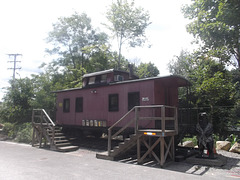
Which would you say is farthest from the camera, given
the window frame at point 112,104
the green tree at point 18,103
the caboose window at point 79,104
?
the green tree at point 18,103

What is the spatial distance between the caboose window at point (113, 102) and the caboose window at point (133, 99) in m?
1.03

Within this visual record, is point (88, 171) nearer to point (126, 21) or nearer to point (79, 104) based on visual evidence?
point (79, 104)

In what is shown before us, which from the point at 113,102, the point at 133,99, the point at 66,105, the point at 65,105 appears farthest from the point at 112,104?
the point at 65,105

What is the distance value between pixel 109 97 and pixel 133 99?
6.00ft

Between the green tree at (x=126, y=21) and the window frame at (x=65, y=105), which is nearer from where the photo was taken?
the window frame at (x=65, y=105)

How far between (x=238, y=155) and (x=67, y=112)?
10.8 m

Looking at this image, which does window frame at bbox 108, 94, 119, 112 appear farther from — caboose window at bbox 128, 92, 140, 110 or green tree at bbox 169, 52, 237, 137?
green tree at bbox 169, 52, 237, 137

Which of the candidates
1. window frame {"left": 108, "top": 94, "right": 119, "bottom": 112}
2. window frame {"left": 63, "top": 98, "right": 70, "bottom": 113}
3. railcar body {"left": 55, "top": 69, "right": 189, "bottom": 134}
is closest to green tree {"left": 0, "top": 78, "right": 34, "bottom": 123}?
window frame {"left": 63, "top": 98, "right": 70, "bottom": 113}

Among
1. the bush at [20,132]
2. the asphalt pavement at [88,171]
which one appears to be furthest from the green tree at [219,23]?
the bush at [20,132]

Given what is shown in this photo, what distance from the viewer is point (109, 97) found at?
12617mm

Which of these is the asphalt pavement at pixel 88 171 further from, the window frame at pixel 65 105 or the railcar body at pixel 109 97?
the window frame at pixel 65 105

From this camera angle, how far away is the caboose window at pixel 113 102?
40.2 ft

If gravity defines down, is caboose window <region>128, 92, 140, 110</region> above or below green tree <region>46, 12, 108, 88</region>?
below

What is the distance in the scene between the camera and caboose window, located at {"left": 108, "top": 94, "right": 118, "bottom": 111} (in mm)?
12242
